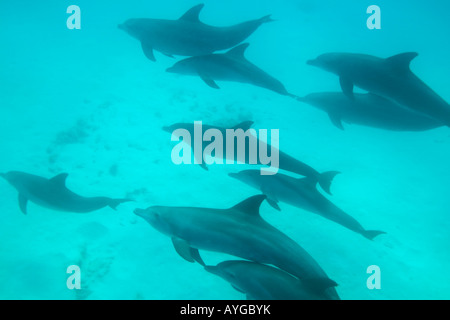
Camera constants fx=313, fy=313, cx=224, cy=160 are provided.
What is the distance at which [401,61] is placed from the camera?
4.67m

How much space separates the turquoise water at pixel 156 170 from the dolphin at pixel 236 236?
164 inches

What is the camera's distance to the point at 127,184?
1100 cm

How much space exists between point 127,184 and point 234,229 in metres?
8.03

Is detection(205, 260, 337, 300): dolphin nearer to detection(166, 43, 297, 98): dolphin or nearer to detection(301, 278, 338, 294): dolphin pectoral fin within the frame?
detection(301, 278, 338, 294): dolphin pectoral fin

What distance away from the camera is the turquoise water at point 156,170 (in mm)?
8180

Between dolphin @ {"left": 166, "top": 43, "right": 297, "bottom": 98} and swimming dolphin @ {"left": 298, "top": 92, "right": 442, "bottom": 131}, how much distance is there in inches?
60.3

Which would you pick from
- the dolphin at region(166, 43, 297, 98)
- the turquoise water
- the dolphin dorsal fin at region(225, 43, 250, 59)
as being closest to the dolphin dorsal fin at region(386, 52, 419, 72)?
the dolphin at region(166, 43, 297, 98)

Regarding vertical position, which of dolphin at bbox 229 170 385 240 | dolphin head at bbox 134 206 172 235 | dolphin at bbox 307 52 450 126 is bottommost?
dolphin head at bbox 134 206 172 235

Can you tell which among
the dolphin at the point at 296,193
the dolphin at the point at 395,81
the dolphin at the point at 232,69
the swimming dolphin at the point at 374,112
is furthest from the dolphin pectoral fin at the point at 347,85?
the dolphin at the point at 296,193

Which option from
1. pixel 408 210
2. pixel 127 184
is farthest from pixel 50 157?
pixel 408 210

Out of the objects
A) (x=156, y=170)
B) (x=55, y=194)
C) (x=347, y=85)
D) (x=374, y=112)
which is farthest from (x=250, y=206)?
(x=156, y=170)

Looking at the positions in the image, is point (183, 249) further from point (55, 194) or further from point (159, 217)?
point (55, 194)

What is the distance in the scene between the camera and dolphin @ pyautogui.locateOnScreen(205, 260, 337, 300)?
3.22 meters

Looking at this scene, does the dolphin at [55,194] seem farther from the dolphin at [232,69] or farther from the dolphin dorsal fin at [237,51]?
the dolphin dorsal fin at [237,51]
